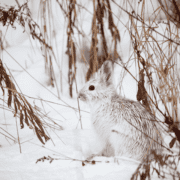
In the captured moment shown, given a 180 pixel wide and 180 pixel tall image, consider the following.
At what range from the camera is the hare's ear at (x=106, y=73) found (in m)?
1.35

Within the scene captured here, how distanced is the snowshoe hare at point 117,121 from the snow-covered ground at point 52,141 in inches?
5.0

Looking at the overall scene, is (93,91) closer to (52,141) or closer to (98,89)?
(98,89)

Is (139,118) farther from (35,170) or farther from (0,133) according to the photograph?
(0,133)

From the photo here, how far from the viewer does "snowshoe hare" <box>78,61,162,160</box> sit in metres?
1.09

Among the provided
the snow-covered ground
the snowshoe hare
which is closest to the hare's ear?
the snowshoe hare

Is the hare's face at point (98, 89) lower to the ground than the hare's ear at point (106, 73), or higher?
lower

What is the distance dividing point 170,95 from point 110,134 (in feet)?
1.63

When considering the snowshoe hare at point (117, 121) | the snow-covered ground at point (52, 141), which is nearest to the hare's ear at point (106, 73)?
the snowshoe hare at point (117, 121)

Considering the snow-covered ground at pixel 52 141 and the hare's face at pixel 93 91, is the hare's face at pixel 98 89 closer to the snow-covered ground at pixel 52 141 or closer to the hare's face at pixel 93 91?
the hare's face at pixel 93 91

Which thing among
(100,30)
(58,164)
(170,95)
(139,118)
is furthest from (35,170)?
(100,30)

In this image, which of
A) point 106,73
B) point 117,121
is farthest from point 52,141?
point 106,73

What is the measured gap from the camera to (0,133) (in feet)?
4.21

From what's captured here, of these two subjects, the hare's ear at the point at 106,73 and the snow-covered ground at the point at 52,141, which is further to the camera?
the hare's ear at the point at 106,73

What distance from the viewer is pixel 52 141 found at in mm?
1155
